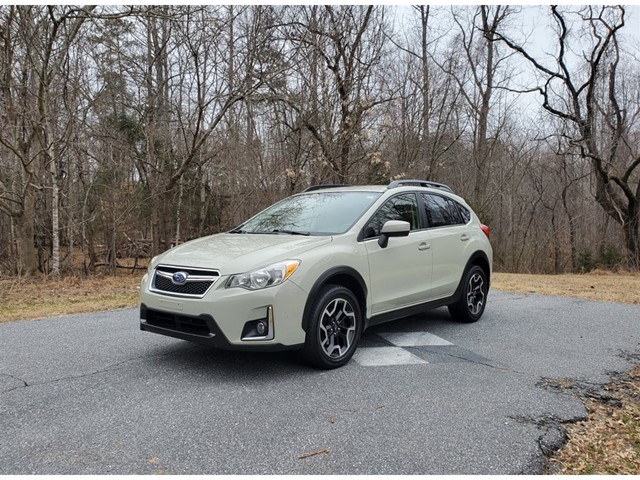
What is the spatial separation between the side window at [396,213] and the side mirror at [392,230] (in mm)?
99

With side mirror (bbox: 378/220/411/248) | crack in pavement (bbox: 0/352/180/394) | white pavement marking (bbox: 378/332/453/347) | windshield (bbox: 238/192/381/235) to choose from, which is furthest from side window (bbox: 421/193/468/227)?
crack in pavement (bbox: 0/352/180/394)

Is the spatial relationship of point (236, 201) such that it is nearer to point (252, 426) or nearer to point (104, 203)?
point (104, 203)

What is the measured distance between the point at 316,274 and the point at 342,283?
0.45m

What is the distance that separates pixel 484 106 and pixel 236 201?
12733 millimetres

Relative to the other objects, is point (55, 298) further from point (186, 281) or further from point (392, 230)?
point (392, 230)

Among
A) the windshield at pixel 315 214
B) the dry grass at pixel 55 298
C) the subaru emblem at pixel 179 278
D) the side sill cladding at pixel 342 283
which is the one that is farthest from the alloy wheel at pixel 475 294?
the dry grass at pixel 55 298

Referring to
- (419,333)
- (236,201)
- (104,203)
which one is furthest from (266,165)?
(419,333)

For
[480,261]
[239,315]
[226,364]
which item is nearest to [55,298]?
[226,364]

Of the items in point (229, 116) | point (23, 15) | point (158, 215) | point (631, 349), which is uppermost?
point (23, 15)

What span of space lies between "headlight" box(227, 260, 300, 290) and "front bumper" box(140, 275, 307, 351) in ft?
0.14

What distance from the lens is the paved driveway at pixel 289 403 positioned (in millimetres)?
2703

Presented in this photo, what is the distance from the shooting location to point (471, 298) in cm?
634

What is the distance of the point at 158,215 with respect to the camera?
1673 centimetres

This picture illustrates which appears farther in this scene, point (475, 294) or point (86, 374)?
point (475, 294)
